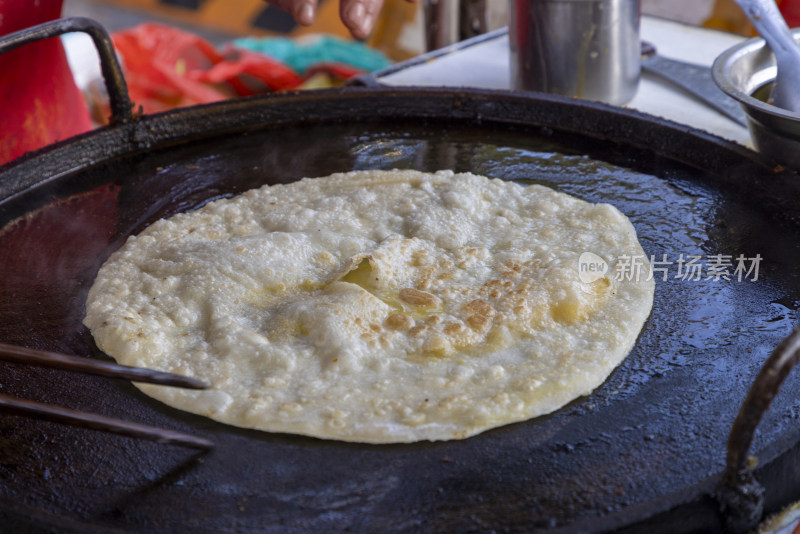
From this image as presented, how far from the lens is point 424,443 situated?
1262mm

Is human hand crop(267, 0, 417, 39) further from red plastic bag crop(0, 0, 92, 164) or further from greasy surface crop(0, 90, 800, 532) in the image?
red plastic bag crop(0, 0, 92, 164)

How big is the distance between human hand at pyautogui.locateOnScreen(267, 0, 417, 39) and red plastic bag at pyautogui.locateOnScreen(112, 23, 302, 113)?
1933mm

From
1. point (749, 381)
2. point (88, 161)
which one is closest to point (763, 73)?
point (749, 381)

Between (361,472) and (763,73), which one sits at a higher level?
(763,73)

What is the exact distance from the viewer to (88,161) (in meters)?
2.18

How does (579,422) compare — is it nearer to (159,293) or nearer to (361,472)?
(361,472)

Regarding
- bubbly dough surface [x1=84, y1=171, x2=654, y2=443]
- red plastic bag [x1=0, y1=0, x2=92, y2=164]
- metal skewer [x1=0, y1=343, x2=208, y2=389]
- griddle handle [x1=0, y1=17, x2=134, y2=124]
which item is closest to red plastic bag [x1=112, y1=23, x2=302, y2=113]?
red plastic bag [x1=0, y1=0, x2=92, y2=164]

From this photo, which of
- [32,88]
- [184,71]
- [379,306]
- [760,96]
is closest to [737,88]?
[760,96]

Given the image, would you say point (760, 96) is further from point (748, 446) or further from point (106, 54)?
point (106, 54)

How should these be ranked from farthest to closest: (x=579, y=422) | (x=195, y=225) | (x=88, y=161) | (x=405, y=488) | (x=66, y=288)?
(x=88, y=161), (x=195, y=225), (x=66, y=288), (x=579, y=422), (x=405, y=488)

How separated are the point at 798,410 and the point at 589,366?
0.35m

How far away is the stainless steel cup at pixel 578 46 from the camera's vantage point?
2.56 meters

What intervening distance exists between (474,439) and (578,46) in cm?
179

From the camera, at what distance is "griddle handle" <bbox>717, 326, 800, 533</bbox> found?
974 millimetres
